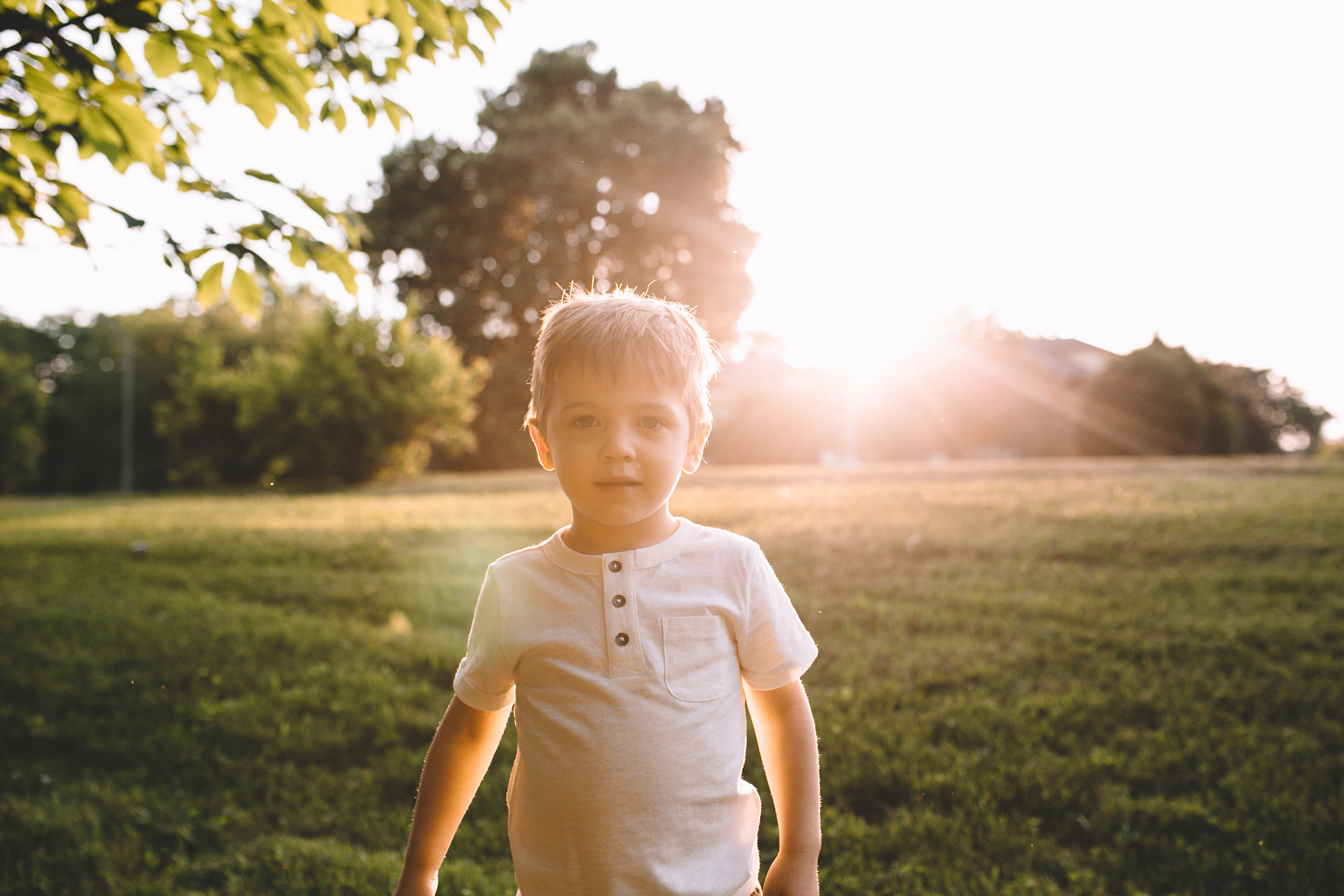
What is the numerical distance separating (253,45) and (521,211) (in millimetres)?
21369

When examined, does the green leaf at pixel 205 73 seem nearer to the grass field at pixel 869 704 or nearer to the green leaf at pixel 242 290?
the green leaf at pixel 242 290

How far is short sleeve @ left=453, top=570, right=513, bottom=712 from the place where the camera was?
4.91 feet

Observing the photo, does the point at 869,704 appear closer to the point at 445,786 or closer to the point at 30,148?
the point at 445,786

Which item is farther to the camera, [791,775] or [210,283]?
[210,283]

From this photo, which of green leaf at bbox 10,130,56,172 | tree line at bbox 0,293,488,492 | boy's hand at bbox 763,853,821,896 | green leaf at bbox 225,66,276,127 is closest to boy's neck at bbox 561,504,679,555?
boy's hand at bbox 763,853,821,896

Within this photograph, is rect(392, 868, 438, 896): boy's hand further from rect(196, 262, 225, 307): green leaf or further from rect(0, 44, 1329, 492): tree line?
rect(0, 44, 1329, 492): tree line

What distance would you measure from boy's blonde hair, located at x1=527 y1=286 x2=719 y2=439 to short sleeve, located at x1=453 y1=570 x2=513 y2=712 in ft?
1.16

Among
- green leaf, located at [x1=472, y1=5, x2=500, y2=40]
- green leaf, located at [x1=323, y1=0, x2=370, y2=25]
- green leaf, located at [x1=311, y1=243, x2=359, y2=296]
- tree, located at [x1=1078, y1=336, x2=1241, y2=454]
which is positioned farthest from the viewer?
tree, located at [x1=1078, y1=336, x2=1241, y2=454]

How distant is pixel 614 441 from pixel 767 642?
477mm

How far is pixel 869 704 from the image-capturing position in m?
4.03

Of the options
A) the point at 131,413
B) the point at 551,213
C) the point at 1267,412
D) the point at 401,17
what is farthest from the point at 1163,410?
the point at 131,413

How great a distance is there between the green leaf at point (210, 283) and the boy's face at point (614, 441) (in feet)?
5.51

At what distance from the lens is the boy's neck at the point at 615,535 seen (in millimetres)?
1524

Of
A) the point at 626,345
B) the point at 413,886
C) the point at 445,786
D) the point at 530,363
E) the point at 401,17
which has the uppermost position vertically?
the point at 530,363
